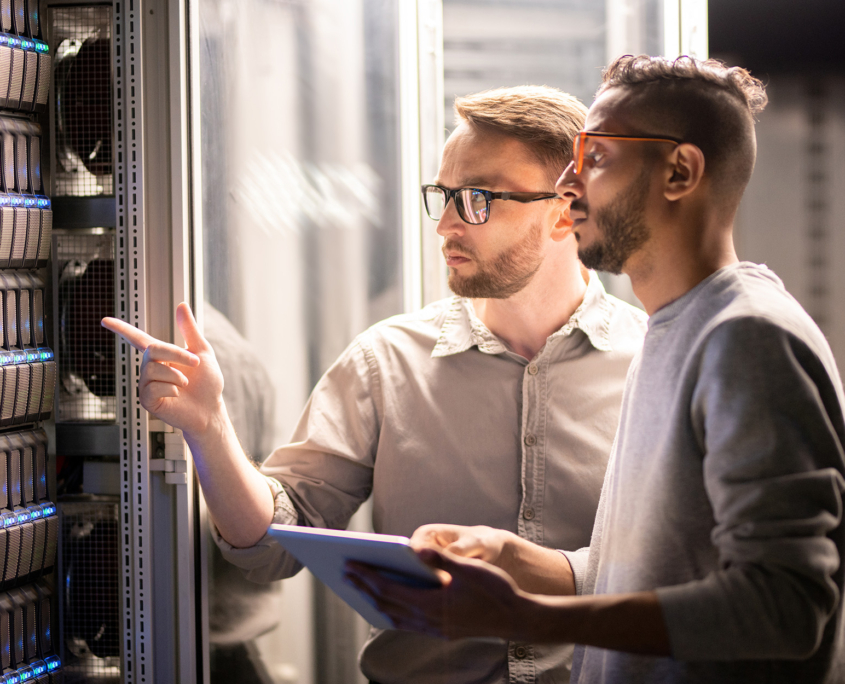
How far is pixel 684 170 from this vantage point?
0.99m

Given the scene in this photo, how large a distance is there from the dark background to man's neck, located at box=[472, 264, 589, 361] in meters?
0.70

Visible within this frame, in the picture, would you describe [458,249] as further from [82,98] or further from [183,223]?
[82,98]

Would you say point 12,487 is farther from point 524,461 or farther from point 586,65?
point 586,65

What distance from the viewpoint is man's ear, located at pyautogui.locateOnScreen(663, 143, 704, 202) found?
99 cm

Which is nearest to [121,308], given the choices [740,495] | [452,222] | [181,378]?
[181,378]

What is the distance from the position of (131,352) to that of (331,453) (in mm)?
494

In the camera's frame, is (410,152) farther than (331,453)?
Yes

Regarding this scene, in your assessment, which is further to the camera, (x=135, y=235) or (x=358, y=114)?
(x=358, y=114)

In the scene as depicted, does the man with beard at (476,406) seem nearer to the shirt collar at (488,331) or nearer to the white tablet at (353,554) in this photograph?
the shirt collar at (488,331)

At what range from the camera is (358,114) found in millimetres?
2010

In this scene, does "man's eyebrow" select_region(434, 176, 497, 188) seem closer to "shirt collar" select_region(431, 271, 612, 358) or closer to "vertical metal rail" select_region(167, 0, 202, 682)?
"shirt collar" select_region(431, 271, 612, 358)

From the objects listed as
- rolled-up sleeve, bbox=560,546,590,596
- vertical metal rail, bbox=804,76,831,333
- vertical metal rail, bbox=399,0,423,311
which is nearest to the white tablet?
rolled-up sleeve, bbox=560,546,590,596

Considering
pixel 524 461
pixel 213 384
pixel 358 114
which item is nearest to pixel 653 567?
pixel 524 461

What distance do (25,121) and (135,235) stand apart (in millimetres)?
324
